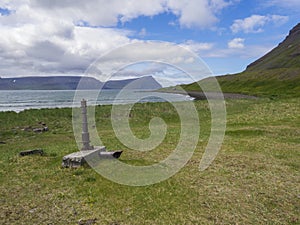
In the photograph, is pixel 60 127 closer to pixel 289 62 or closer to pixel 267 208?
pixel 267 208

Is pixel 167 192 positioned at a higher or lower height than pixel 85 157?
lower

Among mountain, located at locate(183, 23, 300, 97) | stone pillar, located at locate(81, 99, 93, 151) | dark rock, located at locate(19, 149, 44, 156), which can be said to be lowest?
dark rock, located at locate(19, 149, 44, 156)

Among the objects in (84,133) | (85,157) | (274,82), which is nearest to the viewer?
(85,157)

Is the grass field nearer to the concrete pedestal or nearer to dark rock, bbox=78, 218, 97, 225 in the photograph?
dark rock, bbox=78, 218, 97, 225

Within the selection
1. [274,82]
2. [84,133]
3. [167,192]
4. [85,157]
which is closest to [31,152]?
[84,133]

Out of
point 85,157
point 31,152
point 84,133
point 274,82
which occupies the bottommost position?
point 31,152

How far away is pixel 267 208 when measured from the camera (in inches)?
330

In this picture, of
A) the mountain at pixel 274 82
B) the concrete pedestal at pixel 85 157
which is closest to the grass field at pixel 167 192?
the concrete pedestal at pixel 85 157

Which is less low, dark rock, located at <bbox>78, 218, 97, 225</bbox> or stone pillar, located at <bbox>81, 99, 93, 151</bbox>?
stone pillar, located at <bbox>81, 99, 93, 151</bbox>

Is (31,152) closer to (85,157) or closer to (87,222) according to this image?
(85,157)

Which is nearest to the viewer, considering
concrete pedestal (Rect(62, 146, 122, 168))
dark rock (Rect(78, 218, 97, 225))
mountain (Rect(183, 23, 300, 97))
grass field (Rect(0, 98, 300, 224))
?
dark rock (Rect(78, 218, 97, 225))

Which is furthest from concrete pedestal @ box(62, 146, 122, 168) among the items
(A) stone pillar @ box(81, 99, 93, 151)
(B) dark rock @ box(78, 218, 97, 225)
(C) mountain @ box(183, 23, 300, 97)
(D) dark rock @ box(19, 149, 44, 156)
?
(C) mountain @ box(183, 23, 300, 97)

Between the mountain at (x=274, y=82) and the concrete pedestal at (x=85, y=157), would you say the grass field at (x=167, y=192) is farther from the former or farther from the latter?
the mountain at (x=274, y=82)

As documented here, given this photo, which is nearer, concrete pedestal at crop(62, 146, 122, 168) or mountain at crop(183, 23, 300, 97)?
concrete pedestal at crop(62, 146, 122, 168)
